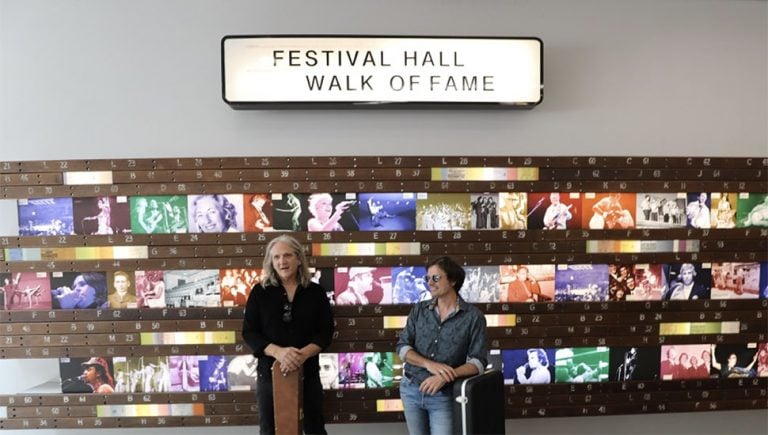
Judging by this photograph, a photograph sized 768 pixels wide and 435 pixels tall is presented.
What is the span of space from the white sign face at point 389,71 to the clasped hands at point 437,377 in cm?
131

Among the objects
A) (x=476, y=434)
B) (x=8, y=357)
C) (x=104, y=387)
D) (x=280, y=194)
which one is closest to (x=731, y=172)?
(x=476, y=434)

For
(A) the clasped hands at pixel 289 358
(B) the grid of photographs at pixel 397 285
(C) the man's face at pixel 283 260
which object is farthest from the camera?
(B) the grid of photographs at pixel 397 285

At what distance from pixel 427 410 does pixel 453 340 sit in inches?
13.7

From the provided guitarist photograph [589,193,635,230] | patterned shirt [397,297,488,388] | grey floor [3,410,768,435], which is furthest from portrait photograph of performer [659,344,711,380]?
patterned shirt [397,297,488,388]

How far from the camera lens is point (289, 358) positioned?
6.44 ft

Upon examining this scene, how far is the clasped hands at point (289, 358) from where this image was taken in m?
1.95

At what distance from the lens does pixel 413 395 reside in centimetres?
197

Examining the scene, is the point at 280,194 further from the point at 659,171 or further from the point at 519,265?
the point at 659,171

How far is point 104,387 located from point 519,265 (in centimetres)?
234

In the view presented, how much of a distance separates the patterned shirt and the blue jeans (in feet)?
0.21

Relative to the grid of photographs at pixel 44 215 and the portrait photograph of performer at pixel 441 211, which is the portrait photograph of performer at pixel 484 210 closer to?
the portrait photograph of performer at pixel 441 211

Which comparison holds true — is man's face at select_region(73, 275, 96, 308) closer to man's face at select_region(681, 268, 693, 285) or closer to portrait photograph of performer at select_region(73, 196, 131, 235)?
portrait photograph of performer at select_region(73, 196, 131, 235)

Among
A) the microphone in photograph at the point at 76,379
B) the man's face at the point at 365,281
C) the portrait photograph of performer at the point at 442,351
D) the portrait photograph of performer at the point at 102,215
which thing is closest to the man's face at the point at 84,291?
the portrait photograph of performer at the point at 102,215

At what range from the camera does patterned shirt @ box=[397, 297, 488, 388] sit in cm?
188
